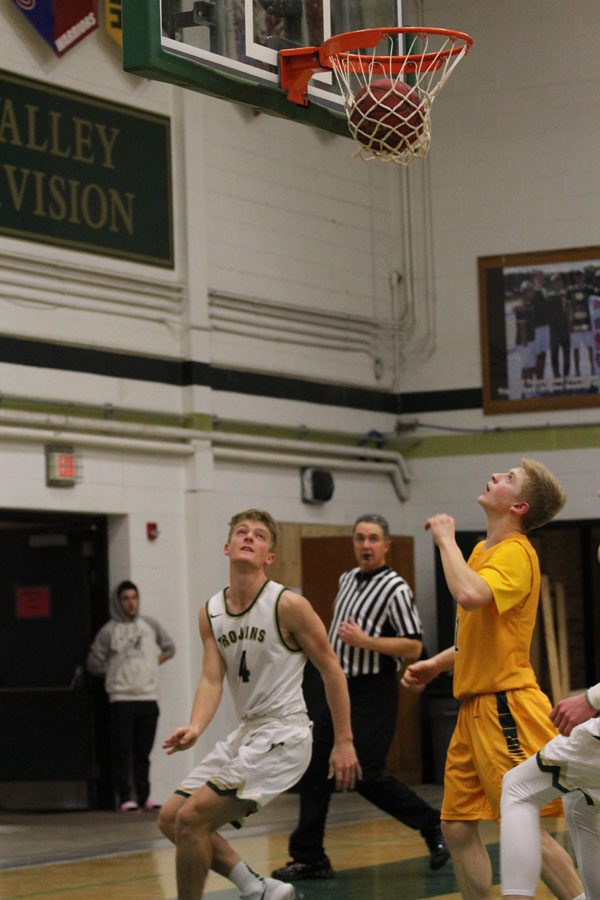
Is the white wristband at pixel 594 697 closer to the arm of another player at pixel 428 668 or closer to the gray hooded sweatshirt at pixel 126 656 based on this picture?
the arm of another player at pixel 428 668

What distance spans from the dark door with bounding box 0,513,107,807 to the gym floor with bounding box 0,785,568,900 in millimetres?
546

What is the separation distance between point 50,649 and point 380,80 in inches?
270

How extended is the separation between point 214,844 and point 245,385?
8.20 metres

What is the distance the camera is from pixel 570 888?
242 inches

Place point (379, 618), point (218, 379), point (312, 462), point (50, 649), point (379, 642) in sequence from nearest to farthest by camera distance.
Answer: point (379, 642), point (379, 618), point (50, 649), point (218, 379), point (312, 462)

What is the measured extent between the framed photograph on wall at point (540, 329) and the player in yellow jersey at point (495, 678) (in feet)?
31.1

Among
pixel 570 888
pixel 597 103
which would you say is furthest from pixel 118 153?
pixel 570 888

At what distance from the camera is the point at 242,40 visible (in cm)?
864

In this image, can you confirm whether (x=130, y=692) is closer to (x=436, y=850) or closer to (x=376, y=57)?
(x=436, y=850)

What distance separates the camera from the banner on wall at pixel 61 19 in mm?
12969

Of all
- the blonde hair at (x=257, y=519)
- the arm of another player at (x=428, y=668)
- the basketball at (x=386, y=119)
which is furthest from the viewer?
the basketball at (x=386, y=119)

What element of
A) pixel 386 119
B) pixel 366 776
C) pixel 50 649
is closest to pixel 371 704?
pixel 366 776

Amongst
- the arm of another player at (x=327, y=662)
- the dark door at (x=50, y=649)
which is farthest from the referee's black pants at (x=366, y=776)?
the dark door at (x=50, y=649)

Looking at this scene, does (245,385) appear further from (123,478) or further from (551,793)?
(551,793)
